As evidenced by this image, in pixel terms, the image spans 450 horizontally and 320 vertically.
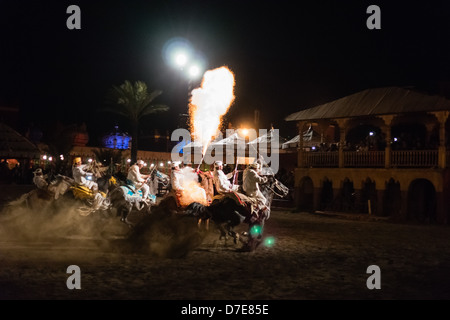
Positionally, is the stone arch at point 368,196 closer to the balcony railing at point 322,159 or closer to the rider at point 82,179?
the balcony railing at point 322,159

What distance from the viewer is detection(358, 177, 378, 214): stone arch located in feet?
85.3

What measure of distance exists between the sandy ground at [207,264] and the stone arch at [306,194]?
37.2ft

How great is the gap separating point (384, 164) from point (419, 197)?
242 cm

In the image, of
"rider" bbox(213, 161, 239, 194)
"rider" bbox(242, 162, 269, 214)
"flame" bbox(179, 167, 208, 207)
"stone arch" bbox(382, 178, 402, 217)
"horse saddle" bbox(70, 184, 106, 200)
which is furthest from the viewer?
"stone arch" bbox(382, 178, 402, 217)

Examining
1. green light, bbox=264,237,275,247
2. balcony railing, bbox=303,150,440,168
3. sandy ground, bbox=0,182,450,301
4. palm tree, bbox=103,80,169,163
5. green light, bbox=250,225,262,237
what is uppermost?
palm tree, bbox=103,80,169,163

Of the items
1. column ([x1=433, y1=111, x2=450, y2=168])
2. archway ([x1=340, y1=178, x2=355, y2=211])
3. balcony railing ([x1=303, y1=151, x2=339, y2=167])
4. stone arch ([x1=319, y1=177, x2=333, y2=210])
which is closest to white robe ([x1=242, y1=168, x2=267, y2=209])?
column ([x1=433, y1=111, x2=450, y2=168])

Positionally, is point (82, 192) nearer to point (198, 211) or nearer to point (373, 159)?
point (198, 211)

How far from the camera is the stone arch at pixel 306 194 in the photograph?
94.9ft

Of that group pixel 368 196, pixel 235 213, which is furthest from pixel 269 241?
pixel 368 196

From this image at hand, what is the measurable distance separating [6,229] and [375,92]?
65.2 feet

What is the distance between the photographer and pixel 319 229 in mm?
18750

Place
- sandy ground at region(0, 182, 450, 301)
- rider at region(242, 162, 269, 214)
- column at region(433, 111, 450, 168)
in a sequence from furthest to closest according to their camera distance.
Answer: column at region(433, 111, 450, 168)
rider at region(242, 162, 269, 214)
sandy ground at region(0, 182, 450, 301)

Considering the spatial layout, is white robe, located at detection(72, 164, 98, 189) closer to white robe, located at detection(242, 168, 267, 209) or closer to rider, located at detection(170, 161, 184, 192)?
rider, located at detection(170, 161, 184, 192)

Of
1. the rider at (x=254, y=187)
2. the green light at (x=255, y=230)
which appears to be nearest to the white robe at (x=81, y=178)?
the rider at (x=254, y=187)
